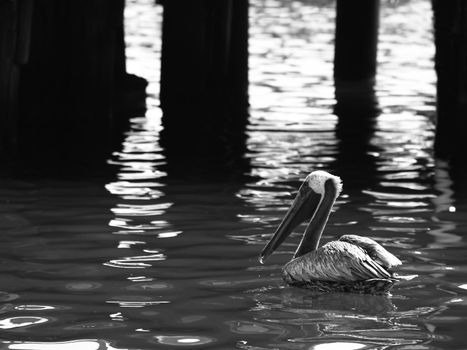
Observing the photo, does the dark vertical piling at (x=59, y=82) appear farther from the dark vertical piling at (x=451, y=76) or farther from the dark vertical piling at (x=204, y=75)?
the dark vertical piling at (x=451, y=76)

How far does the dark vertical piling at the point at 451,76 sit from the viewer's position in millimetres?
11680

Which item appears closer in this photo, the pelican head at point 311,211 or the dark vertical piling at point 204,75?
the pelican head at point 311,211

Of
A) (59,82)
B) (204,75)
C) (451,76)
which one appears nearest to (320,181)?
(451,76)

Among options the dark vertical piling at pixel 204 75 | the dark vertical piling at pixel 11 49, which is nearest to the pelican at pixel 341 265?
the dark vertical piling at pixel 11 49

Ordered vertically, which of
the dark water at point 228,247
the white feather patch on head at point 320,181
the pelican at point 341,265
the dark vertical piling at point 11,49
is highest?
the dark vertical piling at point 11,49

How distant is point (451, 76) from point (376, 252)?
5.20 meters

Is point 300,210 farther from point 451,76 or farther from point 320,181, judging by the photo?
point 451,76

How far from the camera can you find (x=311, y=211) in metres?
7.80

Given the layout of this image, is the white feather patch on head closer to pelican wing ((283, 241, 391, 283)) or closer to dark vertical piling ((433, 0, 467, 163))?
pelican wing ((283, 241, 391, 283))

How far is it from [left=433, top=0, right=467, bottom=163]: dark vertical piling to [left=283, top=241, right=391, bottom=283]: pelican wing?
16.1 feet

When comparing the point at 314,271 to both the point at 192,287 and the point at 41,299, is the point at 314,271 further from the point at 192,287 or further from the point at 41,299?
the point at 41,299

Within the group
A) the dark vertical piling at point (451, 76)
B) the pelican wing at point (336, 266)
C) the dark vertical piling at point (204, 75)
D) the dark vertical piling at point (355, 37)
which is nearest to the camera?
the pelican wing at point (336, 266)

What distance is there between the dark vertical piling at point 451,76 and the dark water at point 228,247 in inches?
11.4

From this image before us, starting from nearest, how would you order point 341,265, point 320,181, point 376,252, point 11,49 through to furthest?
1. point 341,265
2. point 376,252
3. point 320,181
4. point 11,49
